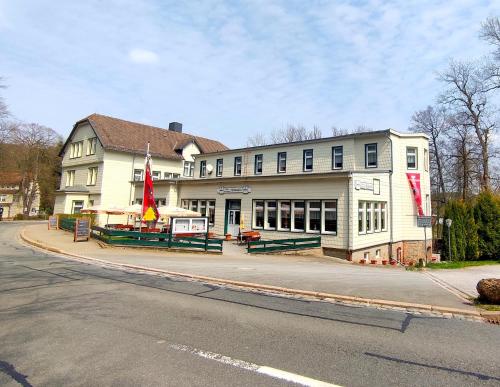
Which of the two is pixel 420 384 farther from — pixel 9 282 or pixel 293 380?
pixel 9 282

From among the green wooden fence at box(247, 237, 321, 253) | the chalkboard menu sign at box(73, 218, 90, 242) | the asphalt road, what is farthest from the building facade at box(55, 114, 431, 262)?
the asphalt road

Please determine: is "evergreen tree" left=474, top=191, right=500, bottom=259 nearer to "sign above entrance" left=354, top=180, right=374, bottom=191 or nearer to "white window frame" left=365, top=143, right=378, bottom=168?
"white window frame" left=365, top=143, right=378, bottom=168

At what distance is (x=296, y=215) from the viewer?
22.8 metres

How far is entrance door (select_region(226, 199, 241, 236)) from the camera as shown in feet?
85.7

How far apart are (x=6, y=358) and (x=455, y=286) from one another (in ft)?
38.5

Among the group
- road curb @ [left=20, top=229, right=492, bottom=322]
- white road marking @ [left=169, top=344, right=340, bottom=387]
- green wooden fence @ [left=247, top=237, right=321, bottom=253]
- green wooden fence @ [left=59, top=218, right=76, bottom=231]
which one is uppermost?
green wooden fence @ [left=59, top=218, right=76, bottom=231]

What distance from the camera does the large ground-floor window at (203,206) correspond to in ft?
91.5

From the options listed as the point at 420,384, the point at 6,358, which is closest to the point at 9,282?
the point at 6,358

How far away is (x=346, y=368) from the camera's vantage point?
4.59 meters

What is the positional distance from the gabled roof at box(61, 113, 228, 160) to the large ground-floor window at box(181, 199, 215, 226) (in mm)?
11637

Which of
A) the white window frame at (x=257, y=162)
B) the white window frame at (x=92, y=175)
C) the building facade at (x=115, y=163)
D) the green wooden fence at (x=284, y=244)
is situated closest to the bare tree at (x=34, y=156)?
the building facade at (x=115, y=163)

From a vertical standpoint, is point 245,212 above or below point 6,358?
above

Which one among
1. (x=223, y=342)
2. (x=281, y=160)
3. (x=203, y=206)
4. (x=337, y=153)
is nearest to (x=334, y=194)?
(x=337, y=153)

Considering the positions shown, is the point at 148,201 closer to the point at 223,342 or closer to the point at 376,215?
the point at 376,215
